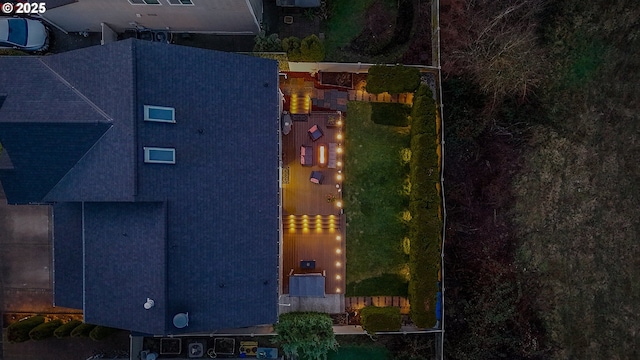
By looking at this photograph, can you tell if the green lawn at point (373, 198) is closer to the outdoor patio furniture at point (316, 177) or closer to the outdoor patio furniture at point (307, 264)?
the outdoor patio furniture at point (316, 177)

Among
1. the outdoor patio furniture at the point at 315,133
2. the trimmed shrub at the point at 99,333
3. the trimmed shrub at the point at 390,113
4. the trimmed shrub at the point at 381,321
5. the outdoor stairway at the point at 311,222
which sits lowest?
the trimmed shrub at the point at 99,333

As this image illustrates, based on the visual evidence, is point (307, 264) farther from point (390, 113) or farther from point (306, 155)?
point (390, 113)

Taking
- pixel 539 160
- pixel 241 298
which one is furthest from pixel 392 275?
pixel 539 160

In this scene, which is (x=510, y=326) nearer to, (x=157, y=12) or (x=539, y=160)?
(x=539, y=160)

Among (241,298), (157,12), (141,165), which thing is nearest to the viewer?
(141,165)

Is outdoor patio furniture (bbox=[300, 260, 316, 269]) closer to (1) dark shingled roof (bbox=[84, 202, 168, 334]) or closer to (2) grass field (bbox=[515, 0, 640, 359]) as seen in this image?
(1) dark shingled roof (bbox=[84, 202, 168, 334])

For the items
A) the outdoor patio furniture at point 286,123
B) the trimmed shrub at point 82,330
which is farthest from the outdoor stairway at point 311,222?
the trimmed shrub at point 82,330

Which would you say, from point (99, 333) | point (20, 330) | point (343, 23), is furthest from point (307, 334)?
point (343, 23)

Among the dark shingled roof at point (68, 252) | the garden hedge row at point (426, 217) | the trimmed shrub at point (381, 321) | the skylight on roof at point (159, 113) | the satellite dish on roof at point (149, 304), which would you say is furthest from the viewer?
the trimmed shrub at point (381, 321)
